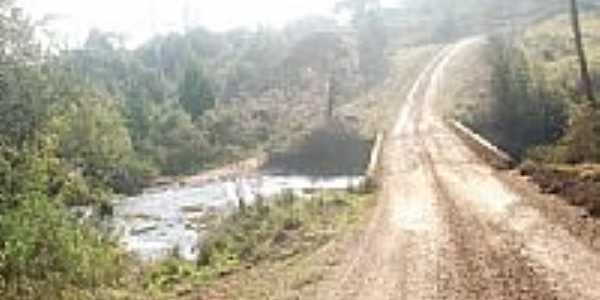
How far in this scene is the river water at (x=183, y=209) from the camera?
39375 millimetres

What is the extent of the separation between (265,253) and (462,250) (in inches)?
247

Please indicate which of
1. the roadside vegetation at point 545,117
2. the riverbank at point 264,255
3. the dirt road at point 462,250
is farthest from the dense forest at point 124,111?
the roadside vegetation at point 545,117

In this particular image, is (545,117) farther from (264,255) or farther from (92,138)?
(264,255)

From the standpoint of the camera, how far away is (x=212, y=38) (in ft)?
484

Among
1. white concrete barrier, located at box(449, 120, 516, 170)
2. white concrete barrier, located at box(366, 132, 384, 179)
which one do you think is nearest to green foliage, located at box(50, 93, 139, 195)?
white concrete barrier, located at box(366, 132, 384, 179)

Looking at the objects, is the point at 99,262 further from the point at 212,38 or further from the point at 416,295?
the point at 212,38

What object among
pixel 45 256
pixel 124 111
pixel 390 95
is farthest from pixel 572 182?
pixel 124 111

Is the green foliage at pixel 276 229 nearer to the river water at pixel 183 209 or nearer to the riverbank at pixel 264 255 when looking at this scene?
the riverbank at pixel 264 255

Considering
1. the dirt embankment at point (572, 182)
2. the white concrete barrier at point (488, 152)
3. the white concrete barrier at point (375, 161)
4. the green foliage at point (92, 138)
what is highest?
the green foliage at point (92, 138)

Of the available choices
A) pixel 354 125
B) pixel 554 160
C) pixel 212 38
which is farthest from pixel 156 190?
pixel 212 38

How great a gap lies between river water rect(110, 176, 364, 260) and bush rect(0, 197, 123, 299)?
7.17 metres

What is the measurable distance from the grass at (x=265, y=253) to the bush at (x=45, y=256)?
1248mm

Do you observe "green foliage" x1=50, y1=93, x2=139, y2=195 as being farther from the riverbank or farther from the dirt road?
the dirt road

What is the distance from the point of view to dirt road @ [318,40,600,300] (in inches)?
717
